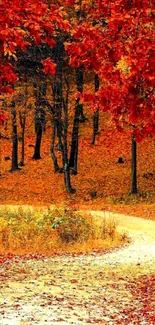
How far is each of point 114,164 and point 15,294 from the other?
27.7 m

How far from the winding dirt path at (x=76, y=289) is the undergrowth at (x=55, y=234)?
40.8 inches

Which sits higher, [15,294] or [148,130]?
[148,130]

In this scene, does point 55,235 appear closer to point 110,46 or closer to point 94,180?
point 110,46

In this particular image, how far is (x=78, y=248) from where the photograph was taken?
15.6m

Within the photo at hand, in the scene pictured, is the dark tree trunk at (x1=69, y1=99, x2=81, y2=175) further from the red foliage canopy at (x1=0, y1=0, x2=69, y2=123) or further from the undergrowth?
the red foliage canopy at (x1=0, y1=0, x2=69, y2=123)

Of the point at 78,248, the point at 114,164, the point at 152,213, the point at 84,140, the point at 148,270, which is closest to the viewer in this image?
the point at 148,270

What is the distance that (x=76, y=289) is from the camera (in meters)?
10.5

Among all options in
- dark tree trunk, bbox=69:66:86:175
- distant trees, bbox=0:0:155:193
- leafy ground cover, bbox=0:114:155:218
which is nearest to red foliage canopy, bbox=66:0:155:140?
distant trees, bbox=0:0:155:193

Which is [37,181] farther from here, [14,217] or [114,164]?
[14,217]

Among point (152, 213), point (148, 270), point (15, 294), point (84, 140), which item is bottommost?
point (84, 140)

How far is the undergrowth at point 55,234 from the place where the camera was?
50.3 ft

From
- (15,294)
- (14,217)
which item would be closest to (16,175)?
(14,217)

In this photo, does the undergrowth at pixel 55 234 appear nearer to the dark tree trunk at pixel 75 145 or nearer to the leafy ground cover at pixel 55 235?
the leafy ground cover at pixel 55 235

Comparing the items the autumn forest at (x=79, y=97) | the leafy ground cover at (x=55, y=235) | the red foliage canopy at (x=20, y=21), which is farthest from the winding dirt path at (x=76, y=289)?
the red foliage canopy at (x=20, y=21)
